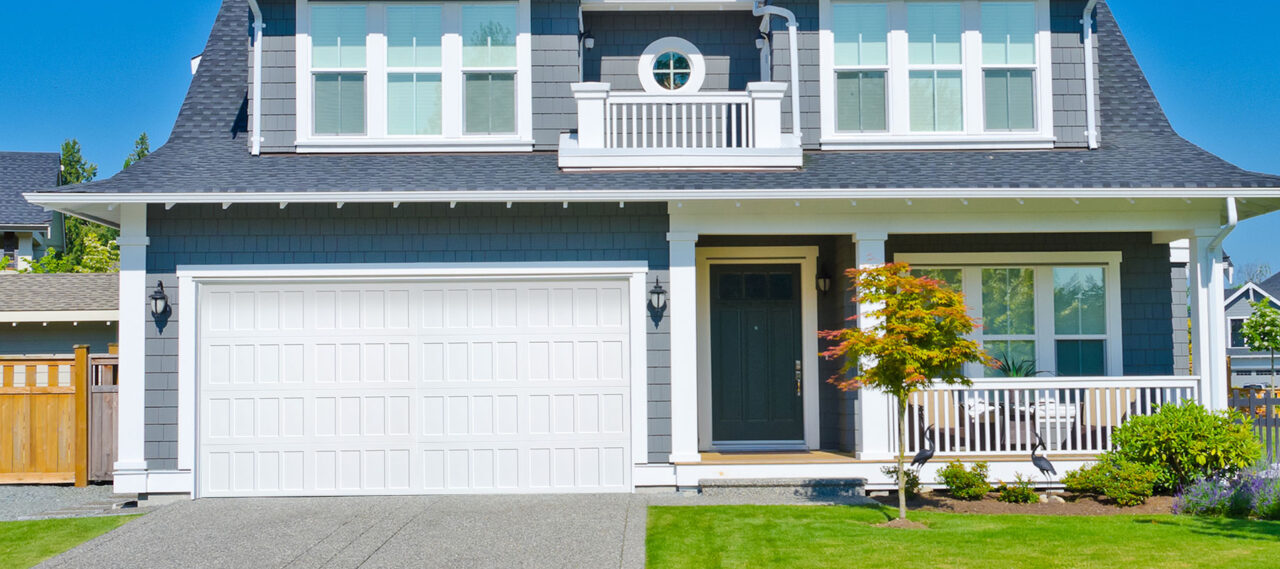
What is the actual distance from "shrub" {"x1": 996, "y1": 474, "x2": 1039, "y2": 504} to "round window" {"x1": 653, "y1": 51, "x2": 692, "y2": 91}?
5.85 meters

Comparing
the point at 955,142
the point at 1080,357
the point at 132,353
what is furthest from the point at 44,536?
the point at 1080,357

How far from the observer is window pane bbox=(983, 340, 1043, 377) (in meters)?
12.7

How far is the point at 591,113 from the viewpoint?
39.0ft

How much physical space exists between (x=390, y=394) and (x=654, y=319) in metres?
2.74

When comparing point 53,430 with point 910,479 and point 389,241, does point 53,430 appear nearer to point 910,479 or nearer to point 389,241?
point 389,241

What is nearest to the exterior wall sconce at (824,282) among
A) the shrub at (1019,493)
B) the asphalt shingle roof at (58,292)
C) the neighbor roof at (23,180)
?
the shrub at (1019,493)

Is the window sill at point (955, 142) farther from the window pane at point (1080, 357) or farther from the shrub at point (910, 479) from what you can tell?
the shrub at point (910, 479)

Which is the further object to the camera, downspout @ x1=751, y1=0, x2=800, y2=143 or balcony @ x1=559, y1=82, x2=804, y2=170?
downspout @ x1=751, y1=0, x2=800, y2=143

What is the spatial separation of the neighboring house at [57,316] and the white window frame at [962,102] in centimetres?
1194

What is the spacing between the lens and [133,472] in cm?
1088

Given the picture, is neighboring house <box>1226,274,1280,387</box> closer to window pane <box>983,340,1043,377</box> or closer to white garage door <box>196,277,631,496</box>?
window pane <box>983,340,1043,377</box>

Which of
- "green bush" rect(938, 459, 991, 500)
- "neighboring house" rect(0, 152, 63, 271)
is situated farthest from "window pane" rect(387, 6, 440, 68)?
"neighboring house" rect(0, 152, 63, 271)

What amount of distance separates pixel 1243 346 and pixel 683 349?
34.0m

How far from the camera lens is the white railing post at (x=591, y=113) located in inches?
467
